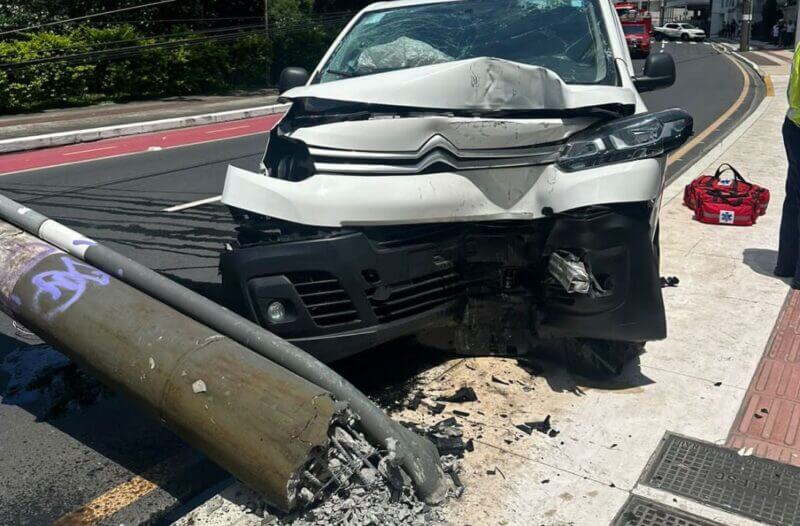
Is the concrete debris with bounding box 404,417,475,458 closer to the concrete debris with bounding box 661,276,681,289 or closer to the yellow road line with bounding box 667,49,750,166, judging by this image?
the concrete debris with bounding box 661,276,681,289

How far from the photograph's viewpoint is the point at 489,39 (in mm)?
4547

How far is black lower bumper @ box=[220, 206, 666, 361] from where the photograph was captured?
133 inches

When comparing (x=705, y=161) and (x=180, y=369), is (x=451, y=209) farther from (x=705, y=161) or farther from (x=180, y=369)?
(x=705, y=161)

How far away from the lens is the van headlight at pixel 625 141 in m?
3.54

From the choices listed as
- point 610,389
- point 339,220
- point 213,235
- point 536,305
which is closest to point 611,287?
point 536,305

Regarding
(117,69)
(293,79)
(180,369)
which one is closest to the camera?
(180,369)

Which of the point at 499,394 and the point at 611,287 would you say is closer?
the point at 611,287

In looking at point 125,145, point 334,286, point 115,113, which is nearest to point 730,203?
point 334,286

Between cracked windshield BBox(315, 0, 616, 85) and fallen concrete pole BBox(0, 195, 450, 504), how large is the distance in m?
1.92

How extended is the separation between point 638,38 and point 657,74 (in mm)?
37102

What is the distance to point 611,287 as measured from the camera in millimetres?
3623

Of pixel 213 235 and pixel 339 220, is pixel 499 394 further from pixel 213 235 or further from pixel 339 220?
pixel 213 235

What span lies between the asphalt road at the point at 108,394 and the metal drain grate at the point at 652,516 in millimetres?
1779

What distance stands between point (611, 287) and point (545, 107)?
0.91 metres
